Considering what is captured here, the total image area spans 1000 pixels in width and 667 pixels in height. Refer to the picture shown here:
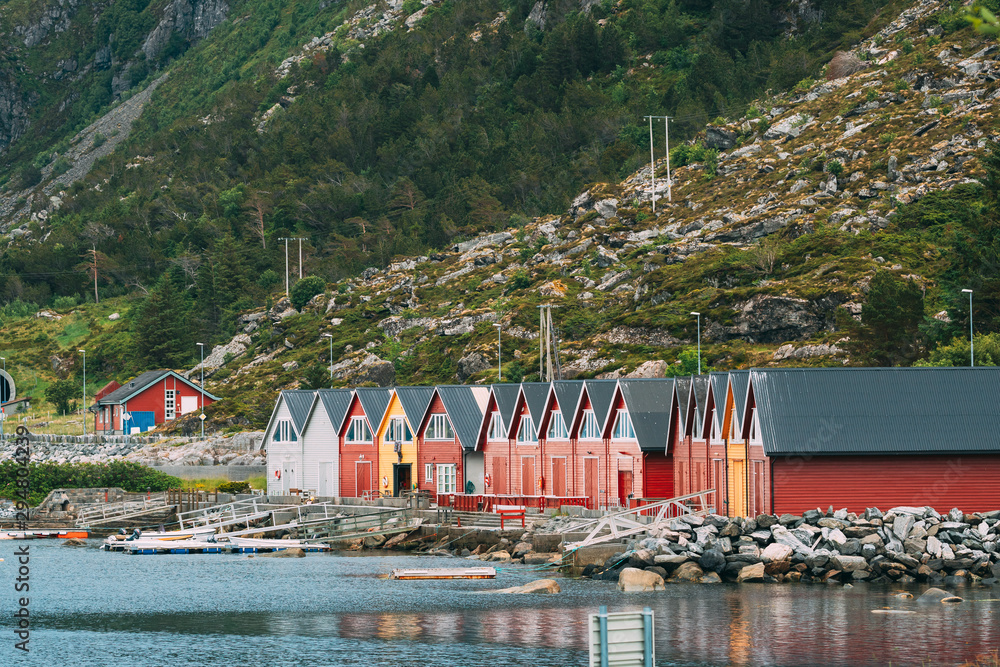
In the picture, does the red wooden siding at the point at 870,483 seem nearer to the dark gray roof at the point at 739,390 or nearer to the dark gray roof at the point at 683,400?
the dark gray roof at the point at 739,390

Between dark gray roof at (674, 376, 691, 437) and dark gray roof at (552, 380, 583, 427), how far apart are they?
687 cm

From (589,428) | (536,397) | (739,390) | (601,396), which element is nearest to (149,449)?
(536,397)

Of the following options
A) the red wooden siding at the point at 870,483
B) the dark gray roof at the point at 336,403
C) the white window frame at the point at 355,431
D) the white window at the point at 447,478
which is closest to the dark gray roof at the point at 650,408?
the red wooden siding at the point at 870,483

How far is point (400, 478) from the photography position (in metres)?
76.9

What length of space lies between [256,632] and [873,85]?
119 meters

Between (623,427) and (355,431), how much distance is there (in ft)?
71.1

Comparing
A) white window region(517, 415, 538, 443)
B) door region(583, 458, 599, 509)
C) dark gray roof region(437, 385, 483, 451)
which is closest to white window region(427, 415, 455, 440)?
dark gray roof region(437, 385, 483, 451)

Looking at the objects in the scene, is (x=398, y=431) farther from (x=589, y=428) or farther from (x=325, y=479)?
(x=589, y=428)

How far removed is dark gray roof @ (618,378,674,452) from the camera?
6181 cm

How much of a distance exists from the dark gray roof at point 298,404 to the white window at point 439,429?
34.0 feet

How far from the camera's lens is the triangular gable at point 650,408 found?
6181cm

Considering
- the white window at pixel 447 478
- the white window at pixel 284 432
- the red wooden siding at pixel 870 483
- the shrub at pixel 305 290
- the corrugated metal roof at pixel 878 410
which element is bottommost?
the white window at pixel 447 478

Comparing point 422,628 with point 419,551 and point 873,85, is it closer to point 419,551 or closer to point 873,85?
point 419,551

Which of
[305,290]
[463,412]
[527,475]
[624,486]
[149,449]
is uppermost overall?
[305,290]
